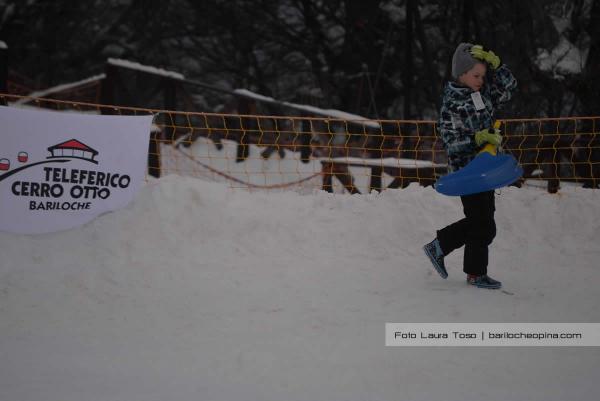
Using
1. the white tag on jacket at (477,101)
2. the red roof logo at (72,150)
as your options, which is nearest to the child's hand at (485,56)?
the white tag on jacket at (477,101)

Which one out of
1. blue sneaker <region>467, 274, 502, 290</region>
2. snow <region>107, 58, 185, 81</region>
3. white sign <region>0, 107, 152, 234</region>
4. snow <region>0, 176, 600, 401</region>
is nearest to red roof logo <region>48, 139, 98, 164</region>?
white sign <region>0, 107, 152, 234</region>

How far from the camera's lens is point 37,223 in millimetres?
5051

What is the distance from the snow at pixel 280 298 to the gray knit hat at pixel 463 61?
1.54 meters

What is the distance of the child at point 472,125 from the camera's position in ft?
13.8

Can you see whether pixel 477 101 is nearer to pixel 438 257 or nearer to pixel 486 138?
pixel 486 138

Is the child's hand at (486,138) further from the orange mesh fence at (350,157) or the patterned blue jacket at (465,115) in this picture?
the orange mesh fence at (350,157)

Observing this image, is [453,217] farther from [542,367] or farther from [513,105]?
[513,105]

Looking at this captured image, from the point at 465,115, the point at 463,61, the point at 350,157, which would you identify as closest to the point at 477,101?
the point at 465,115

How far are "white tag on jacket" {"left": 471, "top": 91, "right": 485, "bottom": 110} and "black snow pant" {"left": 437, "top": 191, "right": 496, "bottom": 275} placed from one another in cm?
60

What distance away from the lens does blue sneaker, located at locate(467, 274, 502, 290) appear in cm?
427

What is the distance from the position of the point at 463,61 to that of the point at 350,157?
5637 mm

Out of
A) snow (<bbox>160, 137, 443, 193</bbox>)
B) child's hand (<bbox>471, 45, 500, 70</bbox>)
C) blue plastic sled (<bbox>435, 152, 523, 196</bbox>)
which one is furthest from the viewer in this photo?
snow (<bbox>160, 137, 443, 193</bbox>)

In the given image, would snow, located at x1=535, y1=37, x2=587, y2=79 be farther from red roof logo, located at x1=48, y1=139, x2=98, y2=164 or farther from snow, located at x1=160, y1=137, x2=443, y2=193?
red roof logo, located at x1=48, y1=139, x2=98, y2=164

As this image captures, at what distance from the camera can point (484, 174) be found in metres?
4.02
